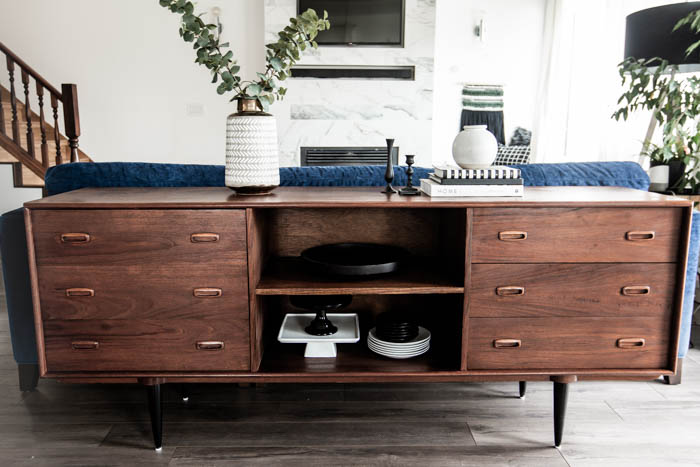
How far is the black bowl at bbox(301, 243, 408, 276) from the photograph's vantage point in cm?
158

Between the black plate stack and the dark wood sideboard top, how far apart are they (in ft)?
1.40

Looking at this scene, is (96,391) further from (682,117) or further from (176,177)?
(682,117)

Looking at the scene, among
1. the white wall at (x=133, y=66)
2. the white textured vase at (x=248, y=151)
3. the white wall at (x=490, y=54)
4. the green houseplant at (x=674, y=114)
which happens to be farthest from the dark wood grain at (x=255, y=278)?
the white wall at (x=490, y=54)

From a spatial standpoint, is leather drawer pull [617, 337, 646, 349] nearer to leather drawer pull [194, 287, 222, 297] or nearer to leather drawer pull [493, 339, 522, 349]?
leather drawer pull [493, 339, 522, 349]

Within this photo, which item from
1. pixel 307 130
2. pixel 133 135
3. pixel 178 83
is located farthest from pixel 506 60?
pixel 133 135

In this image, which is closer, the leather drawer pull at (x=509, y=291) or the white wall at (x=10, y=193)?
the leather drawer pull at (x=509, y=291)

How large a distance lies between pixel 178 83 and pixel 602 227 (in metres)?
4.70

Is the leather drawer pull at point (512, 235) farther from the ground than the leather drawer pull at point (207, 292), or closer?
farther from the ground

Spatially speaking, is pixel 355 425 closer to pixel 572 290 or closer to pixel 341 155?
pixel 572 290

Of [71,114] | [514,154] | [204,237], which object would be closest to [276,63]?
[204,237]

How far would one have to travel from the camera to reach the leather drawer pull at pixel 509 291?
147 centimetres

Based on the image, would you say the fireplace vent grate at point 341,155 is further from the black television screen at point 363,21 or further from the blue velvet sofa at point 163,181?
the blue velvet sofa at point 163,181

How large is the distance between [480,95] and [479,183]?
4086 millimetres

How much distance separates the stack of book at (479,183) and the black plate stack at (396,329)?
448mm
